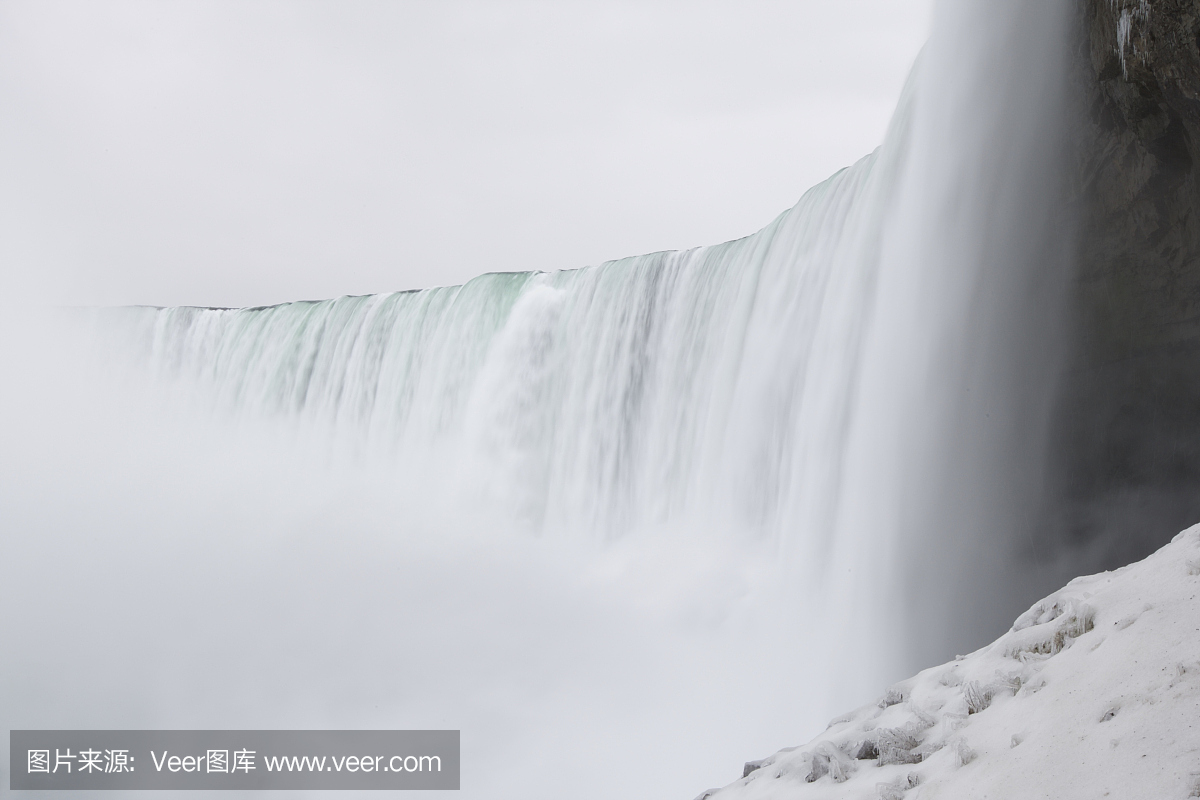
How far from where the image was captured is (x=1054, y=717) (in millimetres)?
1809

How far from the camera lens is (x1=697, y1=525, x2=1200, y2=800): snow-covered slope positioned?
5.13ft

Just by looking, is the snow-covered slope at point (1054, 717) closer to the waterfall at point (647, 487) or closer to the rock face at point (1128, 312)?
the rock face at point (1128, 312)

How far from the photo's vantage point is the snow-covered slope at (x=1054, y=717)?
5.13ft

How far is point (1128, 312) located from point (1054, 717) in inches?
153

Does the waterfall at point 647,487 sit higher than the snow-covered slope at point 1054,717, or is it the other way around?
the waterfall at point 647,487

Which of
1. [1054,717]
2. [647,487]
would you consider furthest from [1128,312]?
[647,487]

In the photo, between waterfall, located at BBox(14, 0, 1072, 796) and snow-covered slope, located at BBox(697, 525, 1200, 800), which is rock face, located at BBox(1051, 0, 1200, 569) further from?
snow-covered slope, located at BBox(697, 525, 1200, 800)

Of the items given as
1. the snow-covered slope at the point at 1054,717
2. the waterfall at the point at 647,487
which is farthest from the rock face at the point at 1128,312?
the snow-covered slope at the point at 1054,717

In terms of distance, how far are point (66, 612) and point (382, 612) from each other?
443cm

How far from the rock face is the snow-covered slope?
2832 millimetres

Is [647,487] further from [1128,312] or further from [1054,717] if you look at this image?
[1054,717]

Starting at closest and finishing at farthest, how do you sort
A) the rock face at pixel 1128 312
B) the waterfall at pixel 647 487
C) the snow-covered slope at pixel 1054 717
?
1. the snow-covered slope at pixel 1054 717
2. the rock face at pixel 1128 312
3. the waterfall at pixel 647 487

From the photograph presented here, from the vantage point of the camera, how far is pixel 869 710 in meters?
2.58

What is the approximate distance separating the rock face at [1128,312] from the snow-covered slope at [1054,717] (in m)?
2.83
